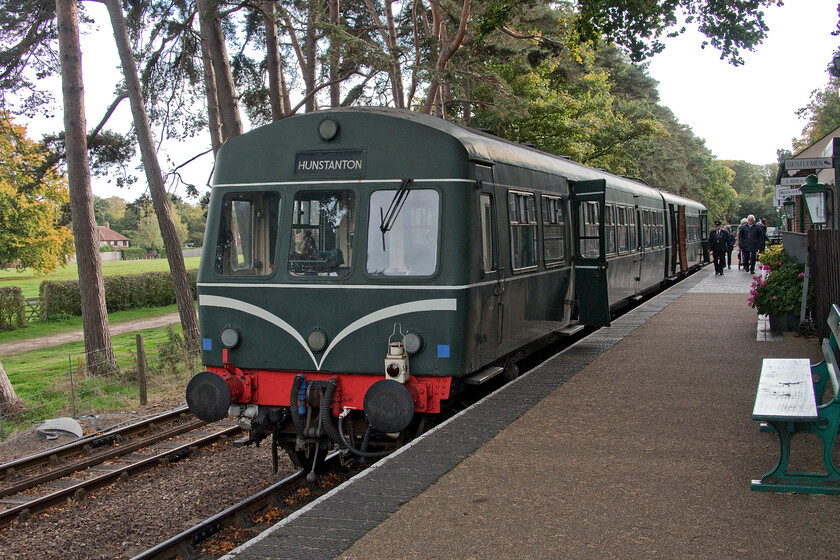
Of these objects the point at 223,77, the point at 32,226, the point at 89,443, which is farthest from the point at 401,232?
the point at 32,226

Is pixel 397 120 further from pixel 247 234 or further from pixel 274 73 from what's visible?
pixel 274 73

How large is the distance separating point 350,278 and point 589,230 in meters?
5.81

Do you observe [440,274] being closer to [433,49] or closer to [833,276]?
[833,276]

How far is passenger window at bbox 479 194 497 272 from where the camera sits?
7.50 meters

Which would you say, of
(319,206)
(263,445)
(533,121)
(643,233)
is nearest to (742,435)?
(319,206)

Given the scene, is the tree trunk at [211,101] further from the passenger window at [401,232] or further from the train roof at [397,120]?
the passenger window at [401,232]

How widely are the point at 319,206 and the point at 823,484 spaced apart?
4479 millimetres

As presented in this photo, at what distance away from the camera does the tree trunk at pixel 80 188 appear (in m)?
17.4

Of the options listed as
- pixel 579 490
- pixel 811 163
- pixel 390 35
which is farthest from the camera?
pixel 390 35

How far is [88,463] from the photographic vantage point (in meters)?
9.45

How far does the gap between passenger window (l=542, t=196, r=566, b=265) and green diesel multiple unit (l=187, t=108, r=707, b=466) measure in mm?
1891

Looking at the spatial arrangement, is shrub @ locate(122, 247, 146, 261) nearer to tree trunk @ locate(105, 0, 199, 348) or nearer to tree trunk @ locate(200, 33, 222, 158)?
tree trunk @ locate(200, 33, 222, 158)

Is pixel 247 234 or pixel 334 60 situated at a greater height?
pixel 334 60

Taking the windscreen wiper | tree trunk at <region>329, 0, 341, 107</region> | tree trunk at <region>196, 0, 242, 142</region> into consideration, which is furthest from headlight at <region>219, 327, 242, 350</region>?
tree trunk at <region>329, 0, 341, 107</region>
